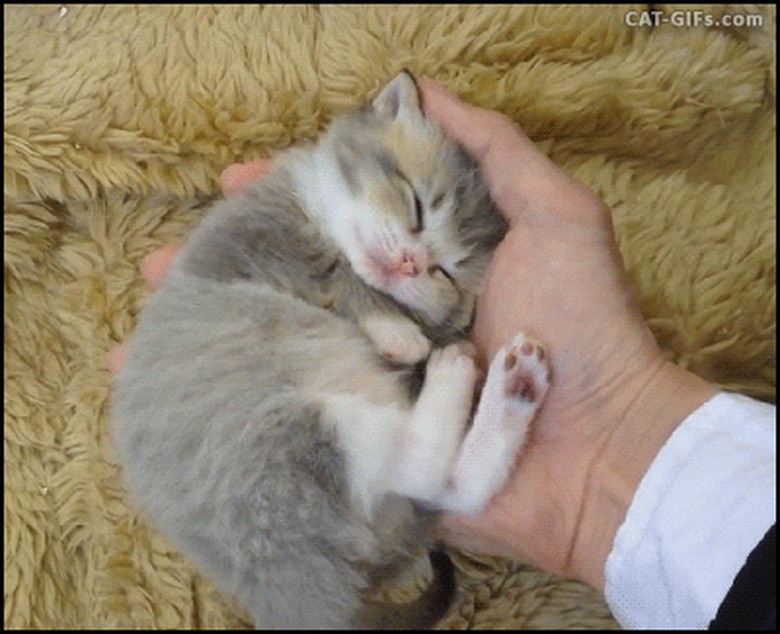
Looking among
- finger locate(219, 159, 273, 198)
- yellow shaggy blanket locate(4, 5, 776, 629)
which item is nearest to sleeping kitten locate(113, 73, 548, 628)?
finger locate(219, 159, 273, 198)

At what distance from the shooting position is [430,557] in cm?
138

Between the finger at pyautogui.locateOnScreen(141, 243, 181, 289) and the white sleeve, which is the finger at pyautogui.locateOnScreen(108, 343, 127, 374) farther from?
the white sleeve

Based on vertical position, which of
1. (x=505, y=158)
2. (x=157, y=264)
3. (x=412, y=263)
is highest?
(x=505, y=158)

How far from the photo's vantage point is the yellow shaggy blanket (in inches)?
65.0

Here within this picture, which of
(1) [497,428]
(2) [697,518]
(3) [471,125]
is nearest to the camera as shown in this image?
(2) [697,518]

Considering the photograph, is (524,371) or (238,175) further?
(238,175)

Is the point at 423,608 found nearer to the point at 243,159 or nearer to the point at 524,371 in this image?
the point at 524,371

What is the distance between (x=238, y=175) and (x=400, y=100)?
0.37 metres

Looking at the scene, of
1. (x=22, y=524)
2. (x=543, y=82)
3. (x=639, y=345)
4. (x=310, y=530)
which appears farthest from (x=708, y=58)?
(x=22, y=524)

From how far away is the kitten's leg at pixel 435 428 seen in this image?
120 centimetres

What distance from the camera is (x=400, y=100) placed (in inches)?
56.9

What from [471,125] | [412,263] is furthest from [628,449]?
[471,125]

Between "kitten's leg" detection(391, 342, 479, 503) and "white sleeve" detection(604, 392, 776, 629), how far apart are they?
10.8 inches

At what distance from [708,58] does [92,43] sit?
130cm
